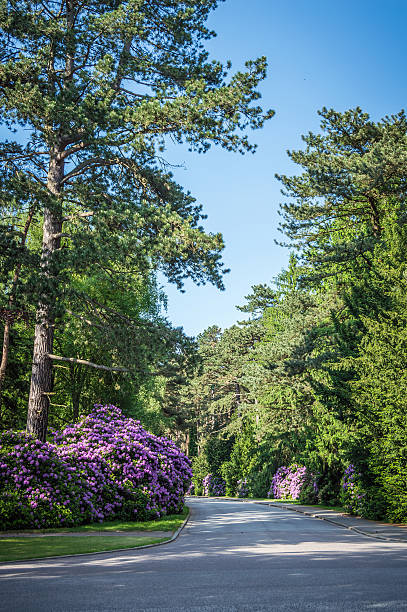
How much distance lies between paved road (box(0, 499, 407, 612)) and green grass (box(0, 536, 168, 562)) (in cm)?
57

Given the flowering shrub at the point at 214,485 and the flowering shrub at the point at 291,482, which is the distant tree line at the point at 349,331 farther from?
the flowering shrub at the point at 214,485

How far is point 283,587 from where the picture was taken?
6.52 meters

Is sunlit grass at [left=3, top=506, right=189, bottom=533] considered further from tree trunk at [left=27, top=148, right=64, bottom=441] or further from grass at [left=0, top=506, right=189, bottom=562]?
tree trunk at [left=27, top=148, right=64, bottom=441]

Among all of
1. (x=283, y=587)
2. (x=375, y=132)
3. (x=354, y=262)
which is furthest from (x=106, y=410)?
(x=375, y=132)

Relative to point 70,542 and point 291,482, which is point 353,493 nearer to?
point 70,542

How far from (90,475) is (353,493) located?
1002 cm

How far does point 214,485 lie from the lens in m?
54.2

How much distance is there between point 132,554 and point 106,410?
9.86m

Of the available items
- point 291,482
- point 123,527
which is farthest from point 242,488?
point 123,527

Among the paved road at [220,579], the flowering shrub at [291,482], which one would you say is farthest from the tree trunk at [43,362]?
the flowering shrub at [291,482]

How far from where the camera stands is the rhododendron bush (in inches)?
549

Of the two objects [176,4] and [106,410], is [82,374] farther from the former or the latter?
[176,4]

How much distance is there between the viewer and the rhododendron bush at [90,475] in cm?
1394

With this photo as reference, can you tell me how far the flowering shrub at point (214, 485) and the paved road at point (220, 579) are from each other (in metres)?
44.0
